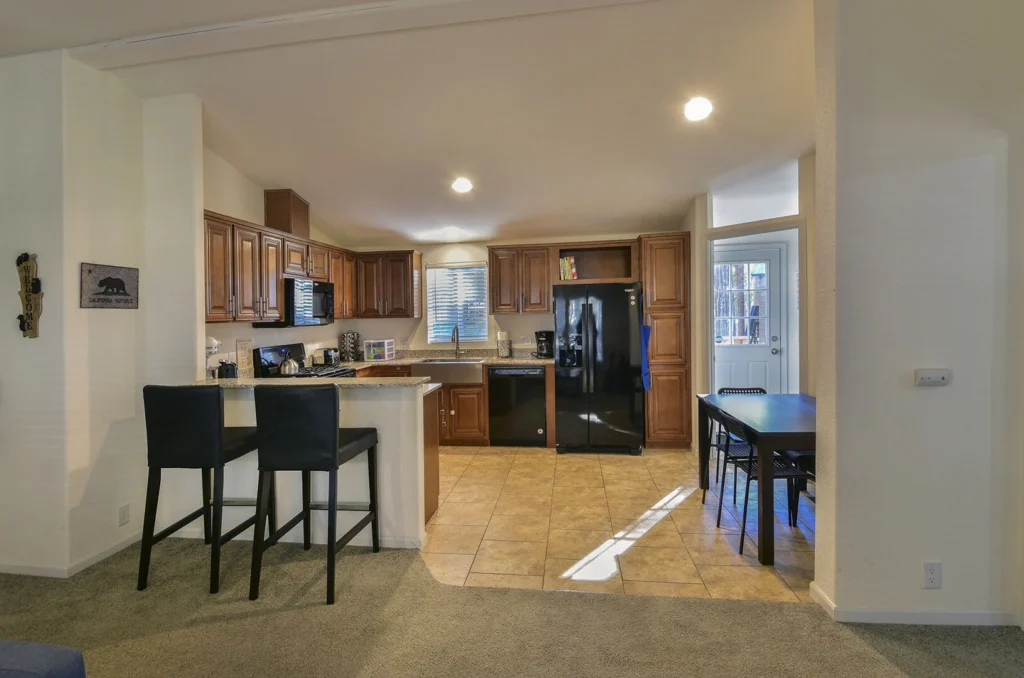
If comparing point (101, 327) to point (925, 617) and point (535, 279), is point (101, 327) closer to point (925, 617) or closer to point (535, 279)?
point (535, 279)

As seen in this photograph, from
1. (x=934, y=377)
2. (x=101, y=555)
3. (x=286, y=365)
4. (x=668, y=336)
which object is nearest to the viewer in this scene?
(x=934, y=377)

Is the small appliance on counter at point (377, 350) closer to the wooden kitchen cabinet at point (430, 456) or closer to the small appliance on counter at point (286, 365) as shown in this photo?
the small appliance on counter at point (286, 365)

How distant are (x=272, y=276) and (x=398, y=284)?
1.63 meters

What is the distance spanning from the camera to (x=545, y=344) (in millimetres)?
5156

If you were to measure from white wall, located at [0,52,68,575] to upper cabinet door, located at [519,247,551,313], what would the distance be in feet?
11.9

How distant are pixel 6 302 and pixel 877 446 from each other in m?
A: 4.20

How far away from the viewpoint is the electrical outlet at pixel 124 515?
2652 millimetres

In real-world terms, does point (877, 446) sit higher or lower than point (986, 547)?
higher

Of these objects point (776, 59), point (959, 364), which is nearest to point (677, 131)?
point (776, 59)

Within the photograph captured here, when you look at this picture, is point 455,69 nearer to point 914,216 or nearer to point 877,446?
point 914,216

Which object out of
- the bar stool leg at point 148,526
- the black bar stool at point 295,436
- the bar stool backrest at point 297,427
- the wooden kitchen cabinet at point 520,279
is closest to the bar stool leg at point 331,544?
the black bar stool at point 295,436

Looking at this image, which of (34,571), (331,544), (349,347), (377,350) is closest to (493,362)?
(377,350)

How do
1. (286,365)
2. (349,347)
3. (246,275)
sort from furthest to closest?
(349,347)
(286,365)
(246,275)

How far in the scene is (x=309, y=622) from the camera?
1.98 metres
